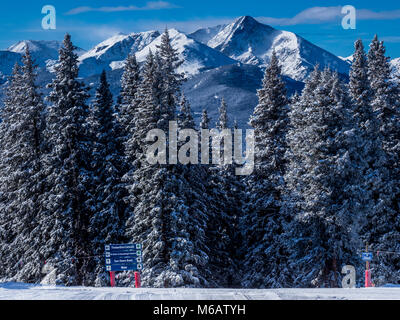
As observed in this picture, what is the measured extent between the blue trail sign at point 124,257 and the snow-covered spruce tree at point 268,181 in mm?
14792

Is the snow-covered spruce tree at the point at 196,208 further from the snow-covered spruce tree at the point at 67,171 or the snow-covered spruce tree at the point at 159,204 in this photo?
the snow-covered spruce tree at the point at 67,171

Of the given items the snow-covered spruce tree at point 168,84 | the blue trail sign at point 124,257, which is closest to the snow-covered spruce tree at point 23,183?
the snow-covered spruce tree at point 168,84

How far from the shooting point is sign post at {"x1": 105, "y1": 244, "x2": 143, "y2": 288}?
1711 centimetres

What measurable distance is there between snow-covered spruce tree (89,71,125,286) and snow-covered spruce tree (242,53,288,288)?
29.5 feet

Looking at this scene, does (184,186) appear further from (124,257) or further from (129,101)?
(124,257)

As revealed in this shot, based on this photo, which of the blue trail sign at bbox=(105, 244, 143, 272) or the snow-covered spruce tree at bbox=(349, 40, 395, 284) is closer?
the blue trail sign at bbox=(105, 244, 143, 272)

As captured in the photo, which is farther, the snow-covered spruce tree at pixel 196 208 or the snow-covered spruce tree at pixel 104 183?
the snow-covered spruce tree at pixel 104 183

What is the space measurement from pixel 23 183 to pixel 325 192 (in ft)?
63.5

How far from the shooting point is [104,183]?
103 feet

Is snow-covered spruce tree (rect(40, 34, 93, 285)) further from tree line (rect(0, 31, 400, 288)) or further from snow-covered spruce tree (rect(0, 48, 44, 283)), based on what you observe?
snow-covered spruce tree (rect(0, 48, 44, 283))

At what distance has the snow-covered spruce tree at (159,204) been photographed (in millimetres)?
26281
